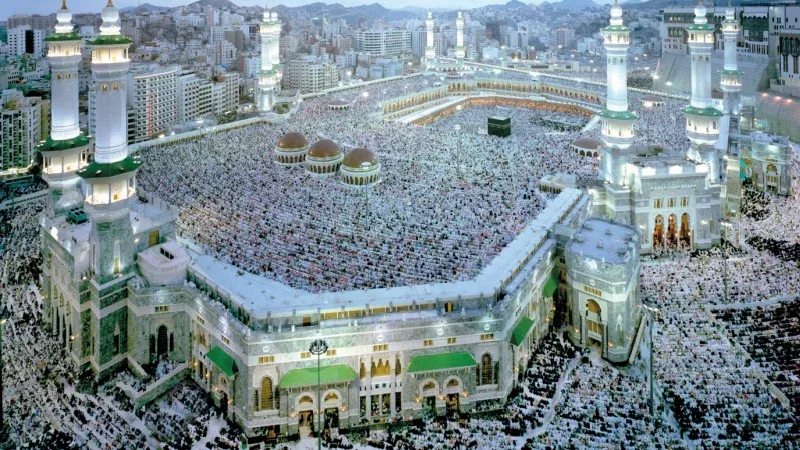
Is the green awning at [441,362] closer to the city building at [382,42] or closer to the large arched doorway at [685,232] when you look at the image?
the large arched doorway at [685,232]

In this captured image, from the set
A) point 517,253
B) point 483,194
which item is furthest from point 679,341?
point 483,194

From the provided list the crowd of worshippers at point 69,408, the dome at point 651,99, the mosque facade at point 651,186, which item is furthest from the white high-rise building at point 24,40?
the mosque facade at point 651,186

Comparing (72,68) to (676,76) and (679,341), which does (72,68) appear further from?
(676,76)

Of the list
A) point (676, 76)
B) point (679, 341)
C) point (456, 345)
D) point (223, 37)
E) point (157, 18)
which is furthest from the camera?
point (157, 18)

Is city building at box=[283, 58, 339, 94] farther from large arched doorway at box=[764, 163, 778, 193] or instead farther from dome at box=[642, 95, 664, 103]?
large arched doorway at box=[764, 163, 778, 193]

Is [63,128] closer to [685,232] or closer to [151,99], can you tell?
[685,232]

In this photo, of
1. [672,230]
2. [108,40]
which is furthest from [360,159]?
[672,230]
